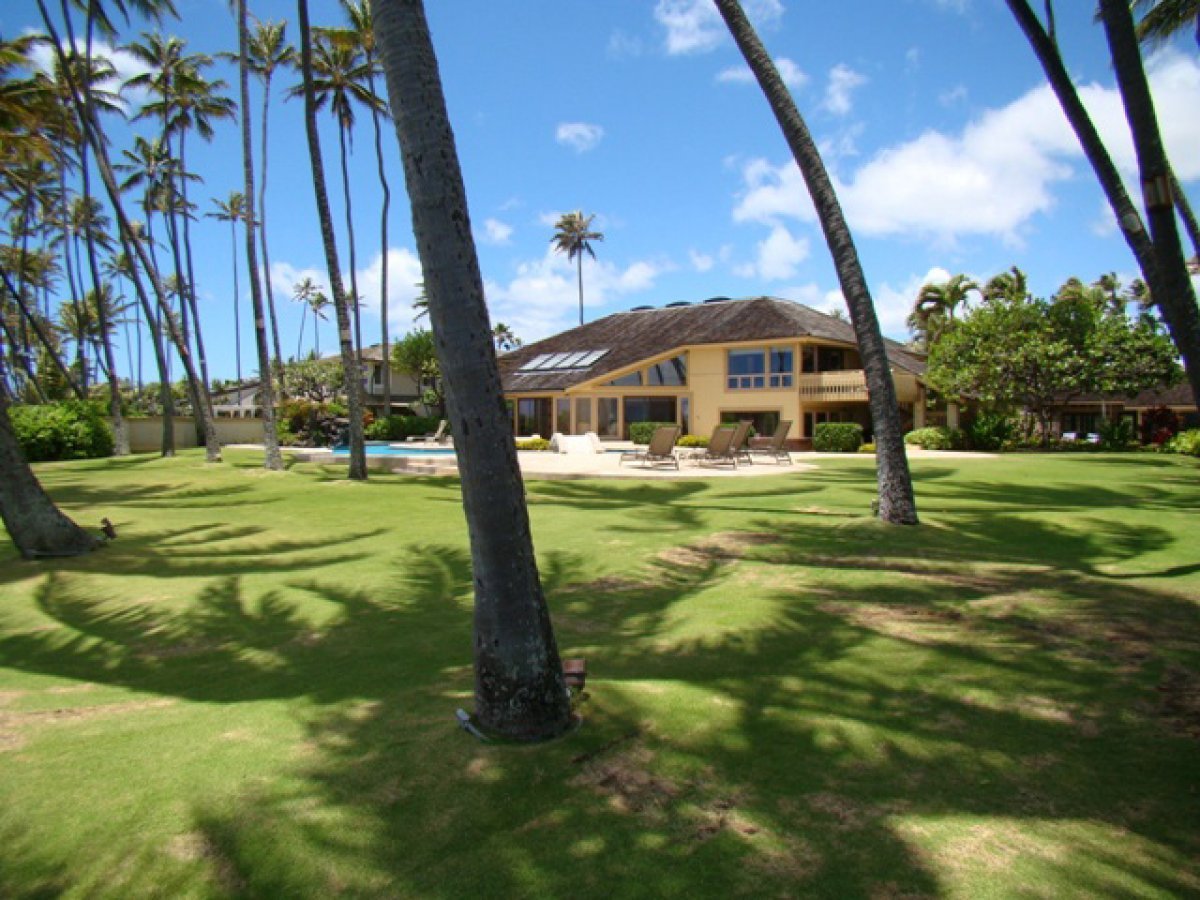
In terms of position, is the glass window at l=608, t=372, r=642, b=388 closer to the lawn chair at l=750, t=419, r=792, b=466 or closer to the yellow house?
the yellow house

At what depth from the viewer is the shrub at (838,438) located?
29.8m

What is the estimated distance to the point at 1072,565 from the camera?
25.0 ft

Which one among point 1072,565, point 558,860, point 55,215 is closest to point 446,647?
point 558,860

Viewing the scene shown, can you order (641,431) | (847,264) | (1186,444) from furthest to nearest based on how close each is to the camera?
(641,431), (1186,444), (847,264)

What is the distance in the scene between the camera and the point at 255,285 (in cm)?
2122

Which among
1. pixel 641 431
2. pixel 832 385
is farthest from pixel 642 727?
pixel 641 431

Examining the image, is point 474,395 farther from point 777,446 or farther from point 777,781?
point 777,446

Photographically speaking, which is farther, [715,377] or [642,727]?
[715,377]

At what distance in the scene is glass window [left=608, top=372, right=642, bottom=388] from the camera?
36781 mm

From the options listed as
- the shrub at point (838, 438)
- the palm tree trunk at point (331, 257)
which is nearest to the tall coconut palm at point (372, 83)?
the palm tree trunk at point (331, 257)

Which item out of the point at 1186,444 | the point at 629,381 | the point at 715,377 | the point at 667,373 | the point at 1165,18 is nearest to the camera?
the point at 1165,18

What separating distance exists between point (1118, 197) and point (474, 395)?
696cm

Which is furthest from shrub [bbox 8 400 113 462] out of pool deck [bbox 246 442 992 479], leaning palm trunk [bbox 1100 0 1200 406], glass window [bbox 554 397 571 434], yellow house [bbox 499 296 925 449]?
leaning palm trunk [bbox 1100 0 1200 406]

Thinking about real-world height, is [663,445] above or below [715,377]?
below
